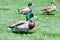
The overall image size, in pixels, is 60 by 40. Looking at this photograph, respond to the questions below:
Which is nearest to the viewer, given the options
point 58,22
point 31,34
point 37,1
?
point 31,34

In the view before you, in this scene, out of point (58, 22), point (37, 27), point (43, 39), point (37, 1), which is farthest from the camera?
point (37, 1)

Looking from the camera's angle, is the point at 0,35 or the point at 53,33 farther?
the point at 53,33

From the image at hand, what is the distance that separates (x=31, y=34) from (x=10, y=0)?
12.3 meters

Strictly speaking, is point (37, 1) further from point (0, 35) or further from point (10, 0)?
point (0, 35)

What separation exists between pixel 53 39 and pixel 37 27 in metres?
1.84

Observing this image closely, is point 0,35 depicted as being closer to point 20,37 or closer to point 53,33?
point 20,37

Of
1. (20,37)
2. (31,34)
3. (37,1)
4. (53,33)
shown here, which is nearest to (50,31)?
(53,33)

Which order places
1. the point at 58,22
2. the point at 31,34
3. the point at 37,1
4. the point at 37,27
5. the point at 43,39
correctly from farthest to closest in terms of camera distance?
the point at 37,1 < the point at 58,22 < the point at 37,27 < the point at 31,34 < the point at 43,39

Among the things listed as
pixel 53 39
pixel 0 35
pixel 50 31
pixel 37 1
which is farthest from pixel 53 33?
pixel 37 1

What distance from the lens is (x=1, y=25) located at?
9.06 meters

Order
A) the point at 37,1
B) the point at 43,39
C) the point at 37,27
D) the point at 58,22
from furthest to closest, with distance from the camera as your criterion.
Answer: the point at 37,1 → the point at 58,22 → the point at 37,27 → the point at 43,39

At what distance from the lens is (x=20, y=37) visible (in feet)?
23.8

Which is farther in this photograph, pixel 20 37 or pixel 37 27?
pixel 37 27

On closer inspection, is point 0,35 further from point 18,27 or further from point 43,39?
point 43,39
